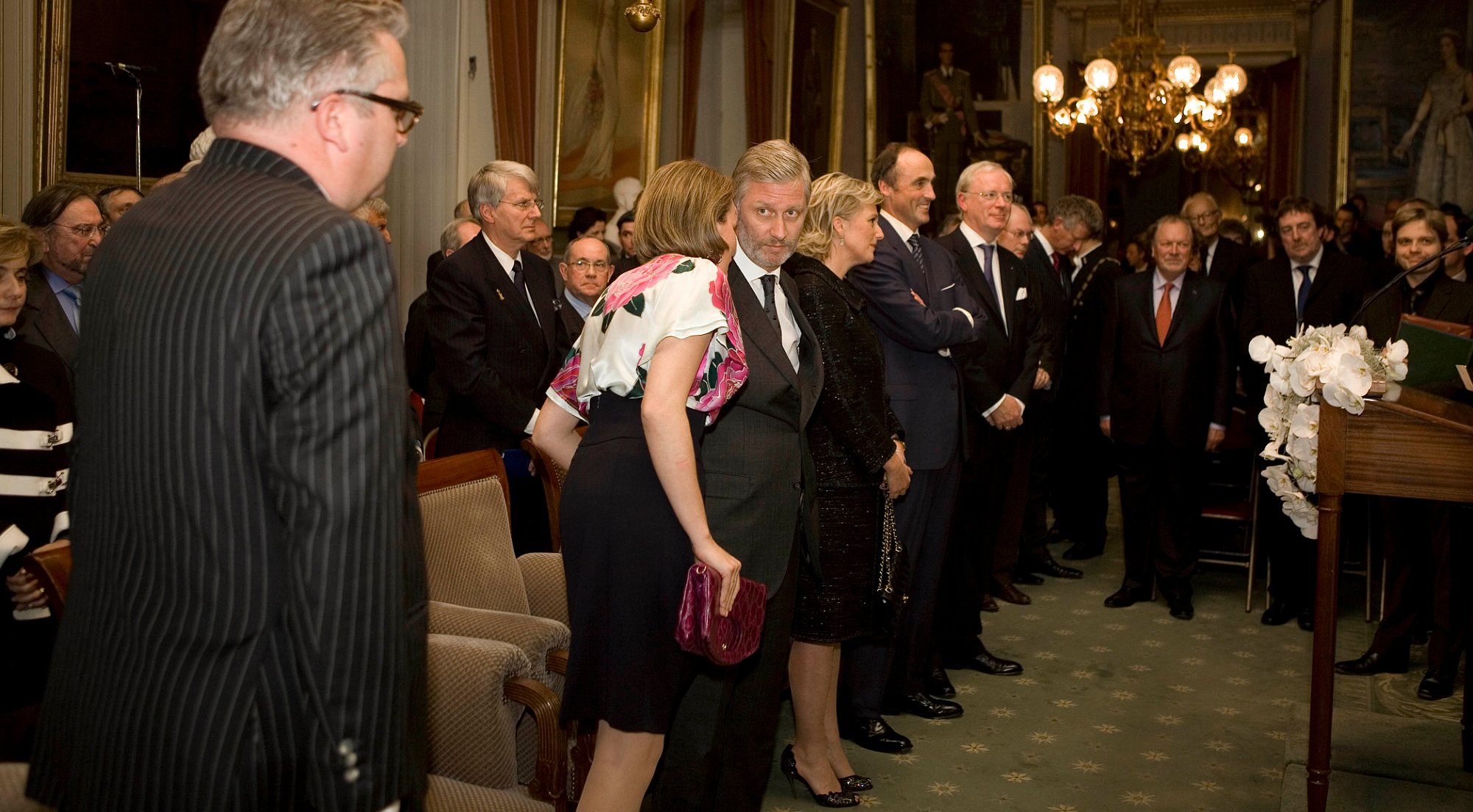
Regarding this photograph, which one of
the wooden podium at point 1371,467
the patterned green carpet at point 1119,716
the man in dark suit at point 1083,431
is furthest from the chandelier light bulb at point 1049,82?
the wooden podium at point 1371,467

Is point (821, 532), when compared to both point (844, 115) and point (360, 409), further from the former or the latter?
Result: point (844, 115)

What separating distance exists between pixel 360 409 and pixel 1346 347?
2.63 metres

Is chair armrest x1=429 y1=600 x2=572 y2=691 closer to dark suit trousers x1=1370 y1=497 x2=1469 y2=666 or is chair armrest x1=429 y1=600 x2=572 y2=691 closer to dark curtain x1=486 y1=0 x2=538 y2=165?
dark suit trousers x1=1370 y1=497 x2=1469 y2=666

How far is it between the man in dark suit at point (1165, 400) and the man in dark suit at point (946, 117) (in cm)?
753

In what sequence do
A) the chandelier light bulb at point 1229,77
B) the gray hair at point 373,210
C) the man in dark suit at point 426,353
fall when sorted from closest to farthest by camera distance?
the gray hair at point 373,210 → the man in dark suit at point 426,353 → the chandelier light bulb at point 1229,77

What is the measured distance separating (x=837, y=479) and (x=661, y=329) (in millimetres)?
1257

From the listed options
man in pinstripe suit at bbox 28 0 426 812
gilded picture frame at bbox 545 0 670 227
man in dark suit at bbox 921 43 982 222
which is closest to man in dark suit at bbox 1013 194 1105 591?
gilded picture frame at bbox 545 0 670 227

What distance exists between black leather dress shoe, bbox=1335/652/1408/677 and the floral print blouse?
12.0 ft

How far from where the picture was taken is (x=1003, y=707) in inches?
182

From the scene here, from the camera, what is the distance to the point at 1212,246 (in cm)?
824

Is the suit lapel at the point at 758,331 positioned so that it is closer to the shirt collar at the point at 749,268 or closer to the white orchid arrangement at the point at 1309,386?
the shirt collar at the point at 749,268

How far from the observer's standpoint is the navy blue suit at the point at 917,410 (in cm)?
415

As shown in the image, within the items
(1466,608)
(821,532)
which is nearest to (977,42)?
(1466,608)

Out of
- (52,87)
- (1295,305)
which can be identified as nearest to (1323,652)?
(1295,305)
